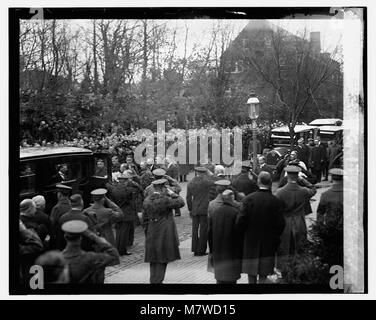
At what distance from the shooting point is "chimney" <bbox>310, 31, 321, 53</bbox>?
646cm

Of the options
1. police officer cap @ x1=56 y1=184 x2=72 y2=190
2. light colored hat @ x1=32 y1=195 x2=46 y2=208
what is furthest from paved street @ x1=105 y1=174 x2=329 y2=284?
light colored hat @ x1=32 y1=195 x2=46 y2=208

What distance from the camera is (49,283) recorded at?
616 centimetres

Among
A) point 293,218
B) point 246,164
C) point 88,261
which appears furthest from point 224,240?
point 88,261

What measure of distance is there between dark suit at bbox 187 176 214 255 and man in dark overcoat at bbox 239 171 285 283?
0.56 meters

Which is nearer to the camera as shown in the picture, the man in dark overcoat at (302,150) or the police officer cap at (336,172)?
the police officer cap at (336,172)

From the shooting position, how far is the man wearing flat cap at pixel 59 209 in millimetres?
6129

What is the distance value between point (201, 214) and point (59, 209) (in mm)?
1714

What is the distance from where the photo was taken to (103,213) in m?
6.40

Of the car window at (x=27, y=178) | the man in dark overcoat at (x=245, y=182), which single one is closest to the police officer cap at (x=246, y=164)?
the man in dark overcoat at (x=245, y=182)

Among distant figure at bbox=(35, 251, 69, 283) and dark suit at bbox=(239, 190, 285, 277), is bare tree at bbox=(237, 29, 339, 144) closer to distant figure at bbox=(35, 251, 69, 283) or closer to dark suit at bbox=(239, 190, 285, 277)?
dark suit at bbox=(239, 190, 285, 277)

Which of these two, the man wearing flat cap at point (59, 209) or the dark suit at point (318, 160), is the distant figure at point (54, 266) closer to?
the man wearing flat cap at point (59, 209)

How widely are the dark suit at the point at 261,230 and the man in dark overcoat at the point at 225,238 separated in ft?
0.30

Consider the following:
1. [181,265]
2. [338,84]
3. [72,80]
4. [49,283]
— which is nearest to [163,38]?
[72,80]
